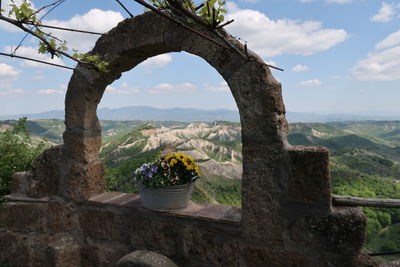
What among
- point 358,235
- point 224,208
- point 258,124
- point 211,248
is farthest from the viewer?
point 224,208

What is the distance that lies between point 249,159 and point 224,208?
650mm

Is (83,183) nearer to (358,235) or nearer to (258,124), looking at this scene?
(258,124)

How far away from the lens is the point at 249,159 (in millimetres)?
2166

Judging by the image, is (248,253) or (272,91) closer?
(272,91)

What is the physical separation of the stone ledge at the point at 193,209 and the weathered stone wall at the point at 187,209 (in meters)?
0.01

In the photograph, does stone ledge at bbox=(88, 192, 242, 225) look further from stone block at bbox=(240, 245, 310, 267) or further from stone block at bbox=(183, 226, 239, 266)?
stone block at bbox=(240, 245, 310, 267)

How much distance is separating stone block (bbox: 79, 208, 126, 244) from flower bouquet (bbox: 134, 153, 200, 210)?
0.44m

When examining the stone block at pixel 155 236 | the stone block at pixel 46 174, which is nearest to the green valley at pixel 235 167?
the stone block at pixel 46 174

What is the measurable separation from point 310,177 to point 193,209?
108cm

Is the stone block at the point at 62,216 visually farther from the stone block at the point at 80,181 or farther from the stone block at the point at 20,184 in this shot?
the stone block at the point at 20,184

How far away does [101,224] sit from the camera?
2.91 meters

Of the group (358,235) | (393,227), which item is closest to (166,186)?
(358,235)

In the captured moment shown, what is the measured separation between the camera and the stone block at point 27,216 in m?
3.11

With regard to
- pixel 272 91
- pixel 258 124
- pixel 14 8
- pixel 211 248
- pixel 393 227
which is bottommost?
pixel 393 227
